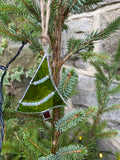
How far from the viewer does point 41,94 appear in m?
0.33

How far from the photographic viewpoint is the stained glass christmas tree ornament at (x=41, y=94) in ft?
1.05

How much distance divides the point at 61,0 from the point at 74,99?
539 mm

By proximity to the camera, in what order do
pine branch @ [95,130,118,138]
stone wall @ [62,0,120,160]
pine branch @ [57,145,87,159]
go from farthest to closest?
stone wall @ [62,0,120,160] < pine branch @ [95,130,118,138] < pine branch @ [57,145,87,159]

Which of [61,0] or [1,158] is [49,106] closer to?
[61,0]

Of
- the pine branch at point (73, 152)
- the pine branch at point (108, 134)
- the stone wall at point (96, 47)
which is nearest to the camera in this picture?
the pine branch at point (73, 152)

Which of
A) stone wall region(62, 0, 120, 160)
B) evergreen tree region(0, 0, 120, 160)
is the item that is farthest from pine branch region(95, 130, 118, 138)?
stone wall region(62, 0, 120, 160)

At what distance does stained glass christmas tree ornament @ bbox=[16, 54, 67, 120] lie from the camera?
0.32m

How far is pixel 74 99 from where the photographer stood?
763 mm

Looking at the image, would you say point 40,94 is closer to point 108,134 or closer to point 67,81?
point 67,81

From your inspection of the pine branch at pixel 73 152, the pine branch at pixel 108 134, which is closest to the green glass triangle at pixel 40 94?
the pine branch at pixel 73 152

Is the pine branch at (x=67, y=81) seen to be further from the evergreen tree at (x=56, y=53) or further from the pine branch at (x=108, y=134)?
the pine branch at (x=108, y=134)

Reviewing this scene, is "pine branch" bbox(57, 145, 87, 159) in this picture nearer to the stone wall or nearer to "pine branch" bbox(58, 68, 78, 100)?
"pine branch" bbox(58, 68, 78, 100)

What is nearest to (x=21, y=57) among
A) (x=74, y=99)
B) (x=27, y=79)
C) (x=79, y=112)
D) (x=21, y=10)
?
(x=27, y=79)

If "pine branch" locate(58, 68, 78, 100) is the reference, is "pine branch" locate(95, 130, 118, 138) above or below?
below
